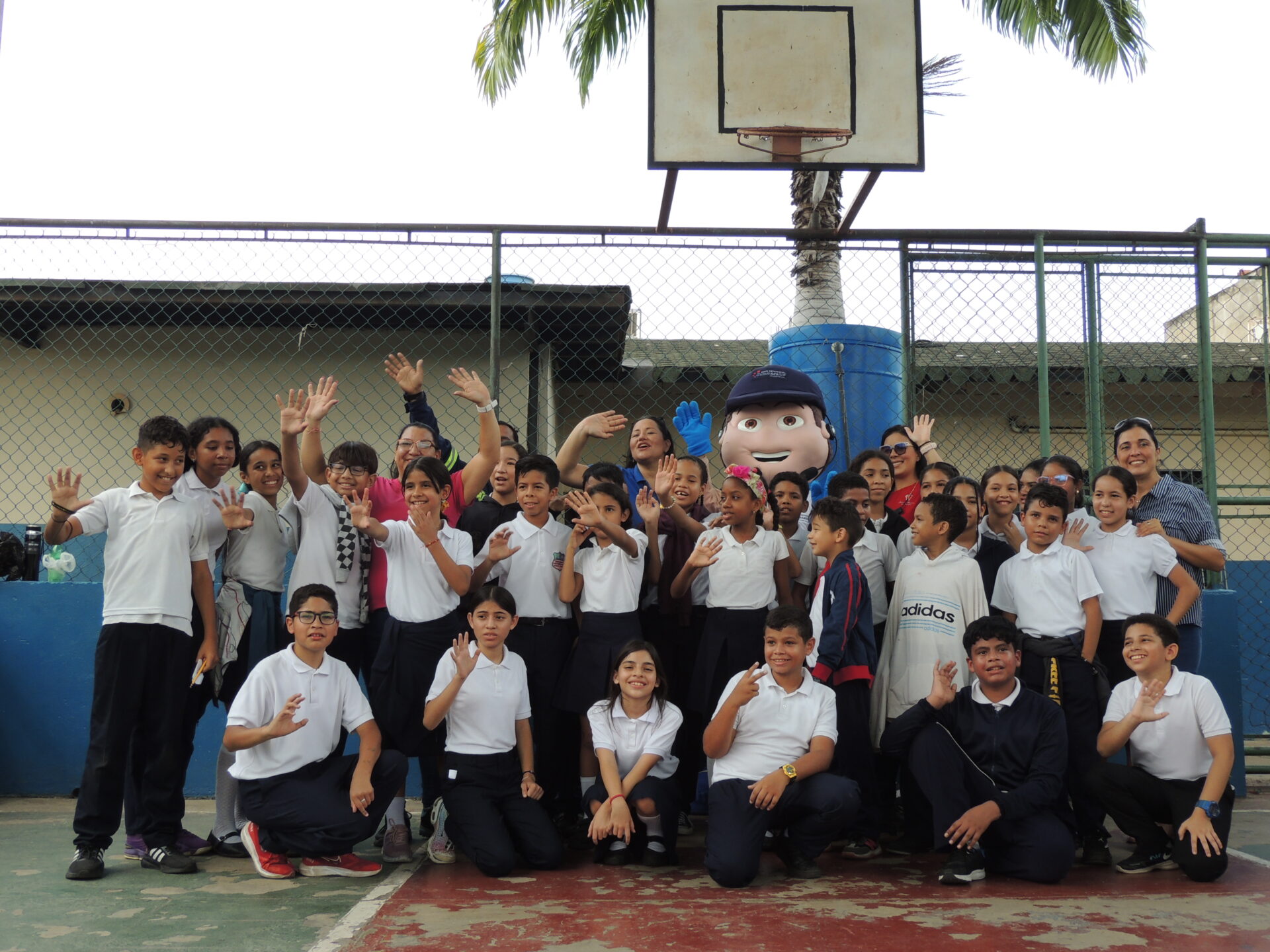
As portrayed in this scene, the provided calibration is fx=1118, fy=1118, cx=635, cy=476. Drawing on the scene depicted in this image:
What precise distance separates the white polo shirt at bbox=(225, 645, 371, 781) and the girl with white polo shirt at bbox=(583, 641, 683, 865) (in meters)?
0.95

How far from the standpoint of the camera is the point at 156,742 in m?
4.26

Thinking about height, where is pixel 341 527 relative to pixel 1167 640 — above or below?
above

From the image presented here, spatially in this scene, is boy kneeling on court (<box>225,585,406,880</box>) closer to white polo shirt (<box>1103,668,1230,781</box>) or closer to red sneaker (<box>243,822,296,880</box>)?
red sneaker (<box>243,822,296,880</box>)

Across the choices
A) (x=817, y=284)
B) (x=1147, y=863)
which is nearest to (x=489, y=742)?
(x=1147, y=863)

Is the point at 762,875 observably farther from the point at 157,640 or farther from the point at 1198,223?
the point at 1198,223

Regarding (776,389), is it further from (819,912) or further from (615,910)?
(615,910)

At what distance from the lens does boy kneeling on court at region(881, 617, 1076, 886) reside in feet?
13.6

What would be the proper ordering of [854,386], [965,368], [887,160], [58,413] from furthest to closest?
[965,368]
[58,413]
[854,386]
[887,160]

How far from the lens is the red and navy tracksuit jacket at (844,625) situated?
4.46 m

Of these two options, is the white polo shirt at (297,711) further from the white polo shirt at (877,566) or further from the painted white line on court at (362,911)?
the white polo shirt at (877,566)

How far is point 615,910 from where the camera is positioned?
3670 millimetres

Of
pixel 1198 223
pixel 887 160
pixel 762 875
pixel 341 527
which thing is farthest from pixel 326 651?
pixel 1198 223

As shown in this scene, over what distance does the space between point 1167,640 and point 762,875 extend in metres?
1.85

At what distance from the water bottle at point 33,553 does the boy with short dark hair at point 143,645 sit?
2.27 meters
